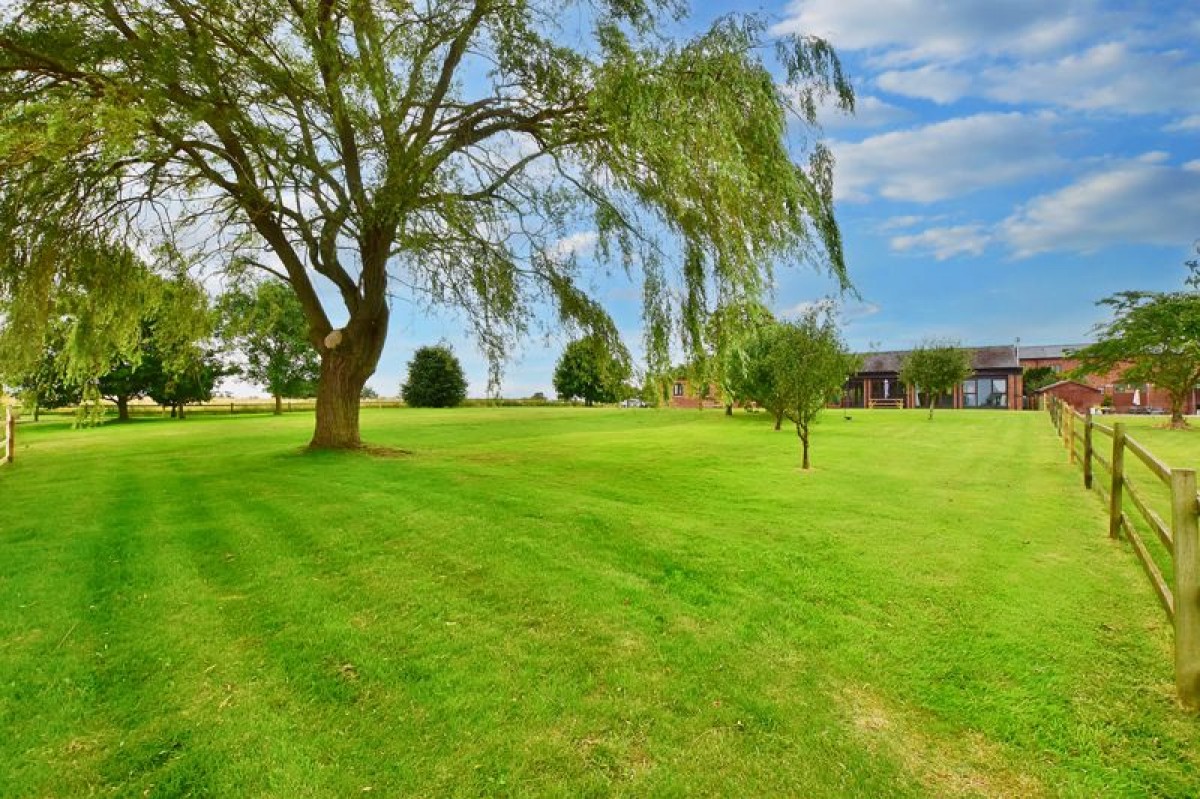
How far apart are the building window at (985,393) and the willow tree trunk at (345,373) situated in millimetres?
58075

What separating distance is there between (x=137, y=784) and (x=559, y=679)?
7.95 ft

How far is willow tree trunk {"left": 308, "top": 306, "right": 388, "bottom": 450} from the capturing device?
616 inches

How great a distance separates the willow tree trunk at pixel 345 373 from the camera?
616 inches

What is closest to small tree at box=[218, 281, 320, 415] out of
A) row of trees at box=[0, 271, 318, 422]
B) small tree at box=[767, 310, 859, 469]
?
row of trees at box=[0, 271, 318, 422]

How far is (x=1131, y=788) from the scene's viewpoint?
3609 millimetres

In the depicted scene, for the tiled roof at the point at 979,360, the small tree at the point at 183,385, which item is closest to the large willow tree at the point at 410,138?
the small tree at the point at 183,385

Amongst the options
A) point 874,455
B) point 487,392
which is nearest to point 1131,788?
point 487,392

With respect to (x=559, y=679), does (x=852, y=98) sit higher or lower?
higher

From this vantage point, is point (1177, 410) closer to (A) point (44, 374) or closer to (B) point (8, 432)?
(A) point (44, 374)

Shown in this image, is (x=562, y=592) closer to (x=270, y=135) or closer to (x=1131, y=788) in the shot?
(x=1131, y=788)

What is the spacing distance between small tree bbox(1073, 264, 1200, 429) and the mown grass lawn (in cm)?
2492

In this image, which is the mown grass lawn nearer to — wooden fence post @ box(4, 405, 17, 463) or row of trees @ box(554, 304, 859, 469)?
row of trees @ box(554, 304, 859, 469)

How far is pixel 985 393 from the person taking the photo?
58.9 metres

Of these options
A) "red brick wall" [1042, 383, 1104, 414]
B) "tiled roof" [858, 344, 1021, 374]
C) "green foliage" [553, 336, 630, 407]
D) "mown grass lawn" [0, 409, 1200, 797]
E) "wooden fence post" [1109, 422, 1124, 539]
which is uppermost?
"tiled roof" [858, 344, 1021, 374]
